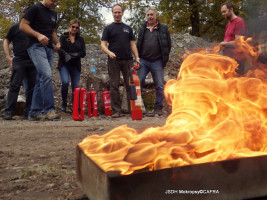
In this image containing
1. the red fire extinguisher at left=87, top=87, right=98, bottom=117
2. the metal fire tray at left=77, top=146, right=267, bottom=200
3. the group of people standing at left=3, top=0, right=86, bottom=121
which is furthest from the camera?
the red fire extinguisher at left=87, top=87, right=98, bottom=117

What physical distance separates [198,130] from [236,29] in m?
3.71

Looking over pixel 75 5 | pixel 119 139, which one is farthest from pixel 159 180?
pixel 75 5

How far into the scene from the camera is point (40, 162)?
302cm

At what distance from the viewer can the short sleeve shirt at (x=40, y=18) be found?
5703 mm

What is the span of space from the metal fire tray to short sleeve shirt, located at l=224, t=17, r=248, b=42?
390 centimetres

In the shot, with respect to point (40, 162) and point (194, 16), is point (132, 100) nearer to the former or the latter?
point (40, 162)

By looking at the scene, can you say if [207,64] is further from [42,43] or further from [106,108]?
[106,108]

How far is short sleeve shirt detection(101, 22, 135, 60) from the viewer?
21.9 feet

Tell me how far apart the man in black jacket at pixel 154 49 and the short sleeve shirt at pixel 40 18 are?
6.49 feet

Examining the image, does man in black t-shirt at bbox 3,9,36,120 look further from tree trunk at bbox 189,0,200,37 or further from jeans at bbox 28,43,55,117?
tree trunk at bbox 189,0,200,37

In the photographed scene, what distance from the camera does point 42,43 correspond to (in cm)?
561

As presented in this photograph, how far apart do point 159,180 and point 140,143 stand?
1.07 feet

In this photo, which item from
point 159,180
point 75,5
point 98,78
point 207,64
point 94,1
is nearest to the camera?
point 159,180

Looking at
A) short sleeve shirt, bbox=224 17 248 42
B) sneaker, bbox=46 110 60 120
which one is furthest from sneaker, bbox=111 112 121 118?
short sleeve shirt, bbox=224 17 248 42
